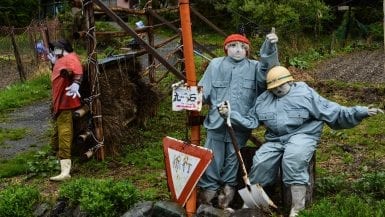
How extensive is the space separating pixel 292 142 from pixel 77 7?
131 inches

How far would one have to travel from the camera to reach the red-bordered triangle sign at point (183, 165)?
4.81m

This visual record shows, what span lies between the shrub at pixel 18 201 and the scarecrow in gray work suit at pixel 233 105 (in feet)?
5.23

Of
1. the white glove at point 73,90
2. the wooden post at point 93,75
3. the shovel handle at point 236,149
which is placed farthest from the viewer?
the wooden post at point 93,75

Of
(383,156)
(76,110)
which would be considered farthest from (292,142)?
(76,110)

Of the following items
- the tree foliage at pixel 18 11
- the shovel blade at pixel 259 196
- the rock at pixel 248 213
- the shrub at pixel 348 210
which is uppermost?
the tree foliage at pixel 18 11

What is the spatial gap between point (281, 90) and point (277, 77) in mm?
129

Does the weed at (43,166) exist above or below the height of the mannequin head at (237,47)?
below

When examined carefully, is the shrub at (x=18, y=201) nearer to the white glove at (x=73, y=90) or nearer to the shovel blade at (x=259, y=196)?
the white glove at (x=73, y=90)

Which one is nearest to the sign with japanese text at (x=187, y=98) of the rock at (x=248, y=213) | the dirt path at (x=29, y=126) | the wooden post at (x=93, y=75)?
the rock at (x=248, y=213)

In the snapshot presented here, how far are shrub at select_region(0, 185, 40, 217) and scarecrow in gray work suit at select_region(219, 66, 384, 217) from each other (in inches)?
80.9

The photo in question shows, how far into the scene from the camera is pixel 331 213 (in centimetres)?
393

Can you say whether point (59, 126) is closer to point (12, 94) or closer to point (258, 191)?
point (258, 191)

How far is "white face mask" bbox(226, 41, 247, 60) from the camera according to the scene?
5.11 m

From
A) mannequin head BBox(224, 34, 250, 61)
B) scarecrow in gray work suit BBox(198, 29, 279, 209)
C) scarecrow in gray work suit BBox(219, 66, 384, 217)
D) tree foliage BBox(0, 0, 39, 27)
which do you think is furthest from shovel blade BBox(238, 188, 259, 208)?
tree foliage BBox(0, 0, 39, 27)
